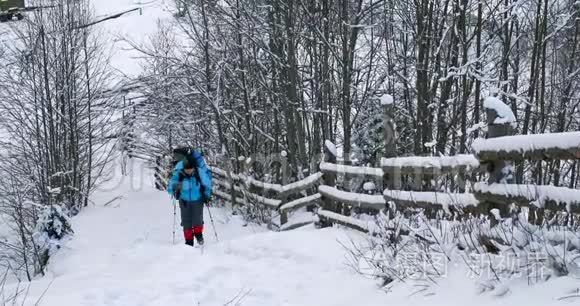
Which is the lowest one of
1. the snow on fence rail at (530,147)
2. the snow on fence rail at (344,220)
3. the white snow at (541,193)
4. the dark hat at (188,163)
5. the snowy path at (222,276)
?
the snowy path at (222,276)

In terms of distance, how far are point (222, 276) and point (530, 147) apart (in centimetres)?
334

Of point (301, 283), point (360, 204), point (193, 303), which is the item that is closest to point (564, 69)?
point (360, 204)

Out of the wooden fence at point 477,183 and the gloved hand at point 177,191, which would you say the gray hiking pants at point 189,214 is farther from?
the wooden fence at point 477,183

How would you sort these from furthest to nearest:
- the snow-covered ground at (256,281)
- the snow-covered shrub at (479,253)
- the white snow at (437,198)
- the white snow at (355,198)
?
the white snow at (355,198) → the white snow at (437,198) → the snow-covered ground at (256,281) → the snow-covered shrub at (479,253)

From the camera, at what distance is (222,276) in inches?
226

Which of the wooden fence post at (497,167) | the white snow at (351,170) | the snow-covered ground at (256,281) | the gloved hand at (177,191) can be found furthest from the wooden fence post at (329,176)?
the wooden fence post at (497,167)

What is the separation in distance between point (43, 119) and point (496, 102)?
1424 cm

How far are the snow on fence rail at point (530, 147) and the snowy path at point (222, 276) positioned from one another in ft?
5.02

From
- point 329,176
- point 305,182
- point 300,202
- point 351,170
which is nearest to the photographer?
point 351,170

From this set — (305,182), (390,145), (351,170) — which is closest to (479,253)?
(390,145)

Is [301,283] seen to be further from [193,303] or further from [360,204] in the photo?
[360,204]

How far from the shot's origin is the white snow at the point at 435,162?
5.32 m

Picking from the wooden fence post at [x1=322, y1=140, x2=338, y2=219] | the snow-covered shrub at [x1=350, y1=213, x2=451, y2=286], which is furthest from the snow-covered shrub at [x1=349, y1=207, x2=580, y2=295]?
the wooden fence post at [x1=322, y1=140, x2=338, y2=219]

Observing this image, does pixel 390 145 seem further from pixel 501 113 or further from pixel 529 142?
pixel 529 142
